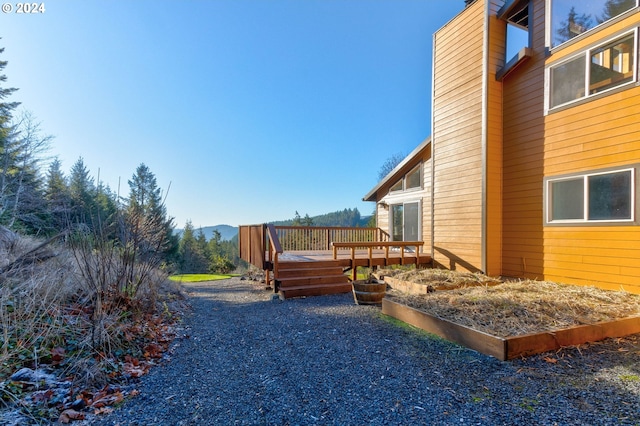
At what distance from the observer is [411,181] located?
9.55 metres

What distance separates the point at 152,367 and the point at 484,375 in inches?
130

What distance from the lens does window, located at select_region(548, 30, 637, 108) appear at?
4957mm

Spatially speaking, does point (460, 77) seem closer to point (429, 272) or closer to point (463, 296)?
point (429, 272)

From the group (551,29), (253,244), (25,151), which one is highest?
(551,29)

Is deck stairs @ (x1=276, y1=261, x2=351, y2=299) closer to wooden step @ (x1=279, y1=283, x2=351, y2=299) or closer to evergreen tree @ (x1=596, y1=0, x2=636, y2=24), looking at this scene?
wooden step @ (x1=279, y1=283, x2=351, y2=299)

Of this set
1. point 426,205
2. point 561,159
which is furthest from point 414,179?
point 561,159


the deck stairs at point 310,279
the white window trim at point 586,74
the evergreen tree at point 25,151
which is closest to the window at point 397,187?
the deck stairs at point 310,279

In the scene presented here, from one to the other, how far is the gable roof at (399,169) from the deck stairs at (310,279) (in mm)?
4476

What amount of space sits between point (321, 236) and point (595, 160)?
25.0ft

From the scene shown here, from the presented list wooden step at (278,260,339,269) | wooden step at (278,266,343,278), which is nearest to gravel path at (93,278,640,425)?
wooden step at (278,266,343,278)

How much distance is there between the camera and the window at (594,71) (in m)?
4.96

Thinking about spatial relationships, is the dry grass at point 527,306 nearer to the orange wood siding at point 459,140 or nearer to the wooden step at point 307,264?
the orange wood siding at point 459,140

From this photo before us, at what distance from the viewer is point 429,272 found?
7.02 m

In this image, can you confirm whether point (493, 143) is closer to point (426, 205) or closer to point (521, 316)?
point (426, 205)
